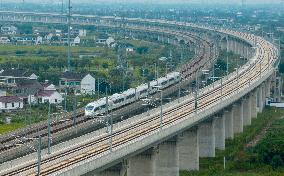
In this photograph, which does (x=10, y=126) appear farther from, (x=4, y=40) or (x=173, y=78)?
(x=4, y=40)

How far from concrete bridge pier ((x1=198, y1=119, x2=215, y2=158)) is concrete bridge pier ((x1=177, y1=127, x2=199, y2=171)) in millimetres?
3756

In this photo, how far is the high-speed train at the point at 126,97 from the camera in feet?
187

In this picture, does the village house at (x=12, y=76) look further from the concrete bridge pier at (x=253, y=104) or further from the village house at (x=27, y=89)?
the concrete bridge pier at (x=253, y=104)

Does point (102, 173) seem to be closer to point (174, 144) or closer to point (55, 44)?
point (174, 144)

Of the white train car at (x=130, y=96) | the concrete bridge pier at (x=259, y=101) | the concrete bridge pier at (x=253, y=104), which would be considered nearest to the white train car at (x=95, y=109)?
the white train car at (x=130, y=96)

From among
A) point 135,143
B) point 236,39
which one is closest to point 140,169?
point 135,143

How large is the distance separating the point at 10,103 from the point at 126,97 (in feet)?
42.5

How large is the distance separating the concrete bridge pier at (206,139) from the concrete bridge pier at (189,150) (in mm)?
3756

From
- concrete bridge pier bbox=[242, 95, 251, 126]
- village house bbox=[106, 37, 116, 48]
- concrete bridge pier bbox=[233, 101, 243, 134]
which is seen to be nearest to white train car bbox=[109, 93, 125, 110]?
concrete bridge pier bbox=[233, 101, 243, 134]

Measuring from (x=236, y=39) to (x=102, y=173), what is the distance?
100779 mm

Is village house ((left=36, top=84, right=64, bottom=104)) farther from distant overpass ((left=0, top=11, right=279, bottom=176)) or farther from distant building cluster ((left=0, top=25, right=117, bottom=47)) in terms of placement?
distant building cluster ((left=0, top=25, right=117, bottom=47))

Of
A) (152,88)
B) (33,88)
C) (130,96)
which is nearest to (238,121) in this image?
(130,96)

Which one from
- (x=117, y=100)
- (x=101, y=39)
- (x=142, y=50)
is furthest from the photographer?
(x=101, y=39)

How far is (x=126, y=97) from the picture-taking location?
63938mm
